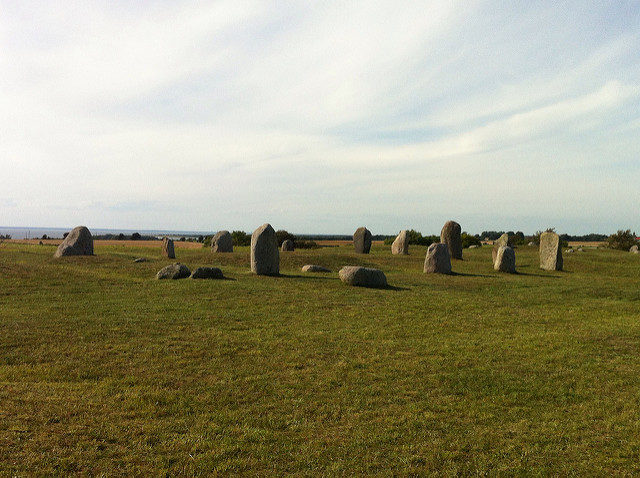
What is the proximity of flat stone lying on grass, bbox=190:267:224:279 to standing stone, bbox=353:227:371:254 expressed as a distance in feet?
61.2

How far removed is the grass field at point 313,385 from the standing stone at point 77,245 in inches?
507

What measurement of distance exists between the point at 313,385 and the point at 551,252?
25.2m

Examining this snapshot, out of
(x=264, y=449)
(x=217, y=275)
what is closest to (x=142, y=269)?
(x=217, y=275)

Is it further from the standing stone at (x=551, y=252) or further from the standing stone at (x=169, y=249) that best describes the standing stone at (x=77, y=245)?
the standing stone at (x=551, y=252)

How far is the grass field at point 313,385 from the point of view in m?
5.07

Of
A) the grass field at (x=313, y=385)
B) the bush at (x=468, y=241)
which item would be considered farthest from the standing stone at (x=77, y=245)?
the bush at (x=468, y=241)

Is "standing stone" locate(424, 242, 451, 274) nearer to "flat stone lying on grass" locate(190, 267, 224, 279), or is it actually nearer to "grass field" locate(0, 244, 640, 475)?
"grass field" locate(0, 244, 640, 475)

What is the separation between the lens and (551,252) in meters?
Answer: 27.6

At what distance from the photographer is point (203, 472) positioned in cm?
470

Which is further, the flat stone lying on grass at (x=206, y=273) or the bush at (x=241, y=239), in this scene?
the bush at (x=241, y=239)

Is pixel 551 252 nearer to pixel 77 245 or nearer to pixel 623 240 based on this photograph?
pixel 623 240

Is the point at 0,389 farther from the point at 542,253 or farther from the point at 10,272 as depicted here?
the point at 542,253

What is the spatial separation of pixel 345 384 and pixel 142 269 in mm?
16805

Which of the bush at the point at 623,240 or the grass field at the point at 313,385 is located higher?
the bush at the point at 623,240
